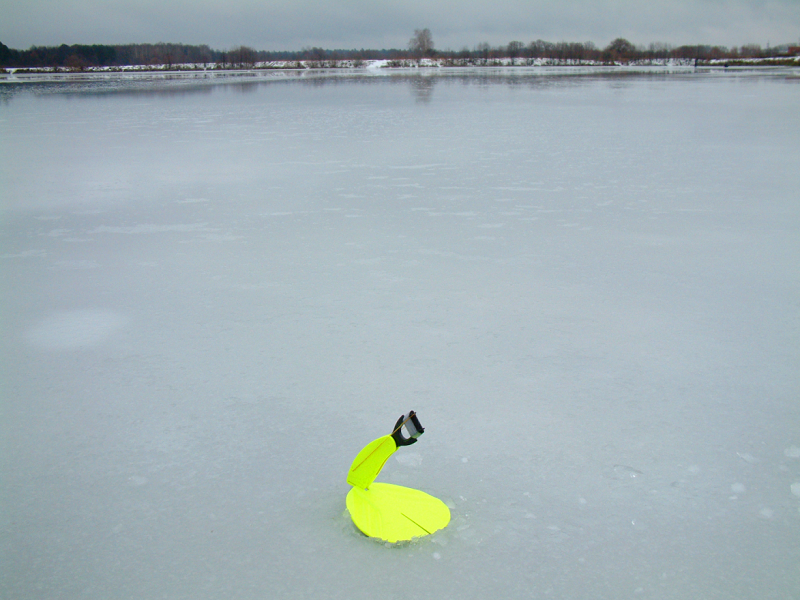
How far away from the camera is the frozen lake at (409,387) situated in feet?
4.62

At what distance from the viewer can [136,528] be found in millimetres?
1514

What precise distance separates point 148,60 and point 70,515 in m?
80.7

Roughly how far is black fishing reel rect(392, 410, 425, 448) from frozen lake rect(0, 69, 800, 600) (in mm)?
287

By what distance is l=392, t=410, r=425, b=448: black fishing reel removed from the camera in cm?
126

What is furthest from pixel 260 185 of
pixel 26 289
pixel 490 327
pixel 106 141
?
pixel 106 141

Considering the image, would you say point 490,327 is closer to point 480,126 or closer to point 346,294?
point 346,294

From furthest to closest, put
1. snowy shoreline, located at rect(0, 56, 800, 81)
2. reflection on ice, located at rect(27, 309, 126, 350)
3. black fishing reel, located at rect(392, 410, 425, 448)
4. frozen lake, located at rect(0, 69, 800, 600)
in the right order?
snowy shoreline, located at rect(0, 56, 800, 81) < reflection on ice, located at rect(27, 309, 126, 350) < frozen lake, located at rect(0, 69, 800, 600) < black fishing reel, located at rect(392, 410, 425, 448)

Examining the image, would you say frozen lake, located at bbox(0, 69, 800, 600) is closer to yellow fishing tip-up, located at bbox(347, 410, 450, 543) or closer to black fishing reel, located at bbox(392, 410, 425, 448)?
yellow fishing tip-up, located at bbox(347, 410, 450, 543)

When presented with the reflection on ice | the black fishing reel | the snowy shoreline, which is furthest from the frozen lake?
the snowy shoreline

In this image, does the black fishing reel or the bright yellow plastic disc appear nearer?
the black fishing reel

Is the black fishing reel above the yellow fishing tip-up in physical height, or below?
above

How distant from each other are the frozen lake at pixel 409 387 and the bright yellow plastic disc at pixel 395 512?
0.04 metres

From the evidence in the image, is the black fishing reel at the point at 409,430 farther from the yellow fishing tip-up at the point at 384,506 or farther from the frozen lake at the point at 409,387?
the frozen lake at the point at 409,387

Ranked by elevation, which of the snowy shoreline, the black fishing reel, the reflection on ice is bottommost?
the reflection on ice
